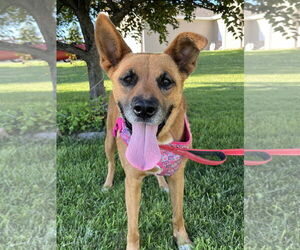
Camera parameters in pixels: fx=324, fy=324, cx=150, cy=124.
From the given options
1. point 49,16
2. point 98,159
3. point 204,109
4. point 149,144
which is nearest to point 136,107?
point 149,144

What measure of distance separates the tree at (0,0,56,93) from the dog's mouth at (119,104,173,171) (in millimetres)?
989

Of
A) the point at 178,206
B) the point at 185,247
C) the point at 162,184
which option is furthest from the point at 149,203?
the point at 185,247

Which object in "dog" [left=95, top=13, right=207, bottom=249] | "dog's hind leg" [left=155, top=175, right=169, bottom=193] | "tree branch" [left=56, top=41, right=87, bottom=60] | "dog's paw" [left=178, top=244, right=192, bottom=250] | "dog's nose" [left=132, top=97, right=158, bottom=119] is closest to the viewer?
"dog's nose" [left=132, top=97, right=158, bottom=119]

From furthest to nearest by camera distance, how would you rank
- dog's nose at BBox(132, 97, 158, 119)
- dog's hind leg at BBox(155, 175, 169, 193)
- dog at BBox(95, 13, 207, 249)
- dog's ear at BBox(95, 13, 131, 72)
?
dog's hind leg at BBox(155, 175, 169, 193) < dog's ear at BBox(95, 13, 131, 72) < dog at BBox(95, 13, 207, 249) < dog's nose at BBox(132, 97, 158, 119)

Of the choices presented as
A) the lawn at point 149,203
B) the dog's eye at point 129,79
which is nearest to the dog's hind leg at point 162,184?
the lawn at point 149,203

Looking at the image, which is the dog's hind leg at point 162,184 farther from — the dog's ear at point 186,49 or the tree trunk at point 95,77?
the tree trunk at point 95,77

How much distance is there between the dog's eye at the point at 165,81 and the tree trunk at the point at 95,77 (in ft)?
11.2

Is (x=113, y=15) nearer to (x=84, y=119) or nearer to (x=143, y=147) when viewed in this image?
(x=84, y=119)

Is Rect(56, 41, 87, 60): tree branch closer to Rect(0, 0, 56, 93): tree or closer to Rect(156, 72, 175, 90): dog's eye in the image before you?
Rect(0, 0, 56, 93): tree

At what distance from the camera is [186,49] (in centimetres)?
243

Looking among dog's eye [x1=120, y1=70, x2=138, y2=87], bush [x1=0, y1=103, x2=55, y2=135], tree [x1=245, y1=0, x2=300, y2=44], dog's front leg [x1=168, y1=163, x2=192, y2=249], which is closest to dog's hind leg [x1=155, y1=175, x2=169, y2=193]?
dog's front leg [x1=168, y1=163, x2=192, y2=249]

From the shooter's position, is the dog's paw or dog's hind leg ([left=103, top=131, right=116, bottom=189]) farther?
dog's hind leg ([left=103, top=131, right=116, bottom=189])

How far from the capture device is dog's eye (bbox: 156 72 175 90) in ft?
7.45

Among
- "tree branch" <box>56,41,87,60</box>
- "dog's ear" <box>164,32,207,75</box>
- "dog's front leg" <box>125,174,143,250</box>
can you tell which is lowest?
"dog's front leg" <box>125,174,143,250</box>
